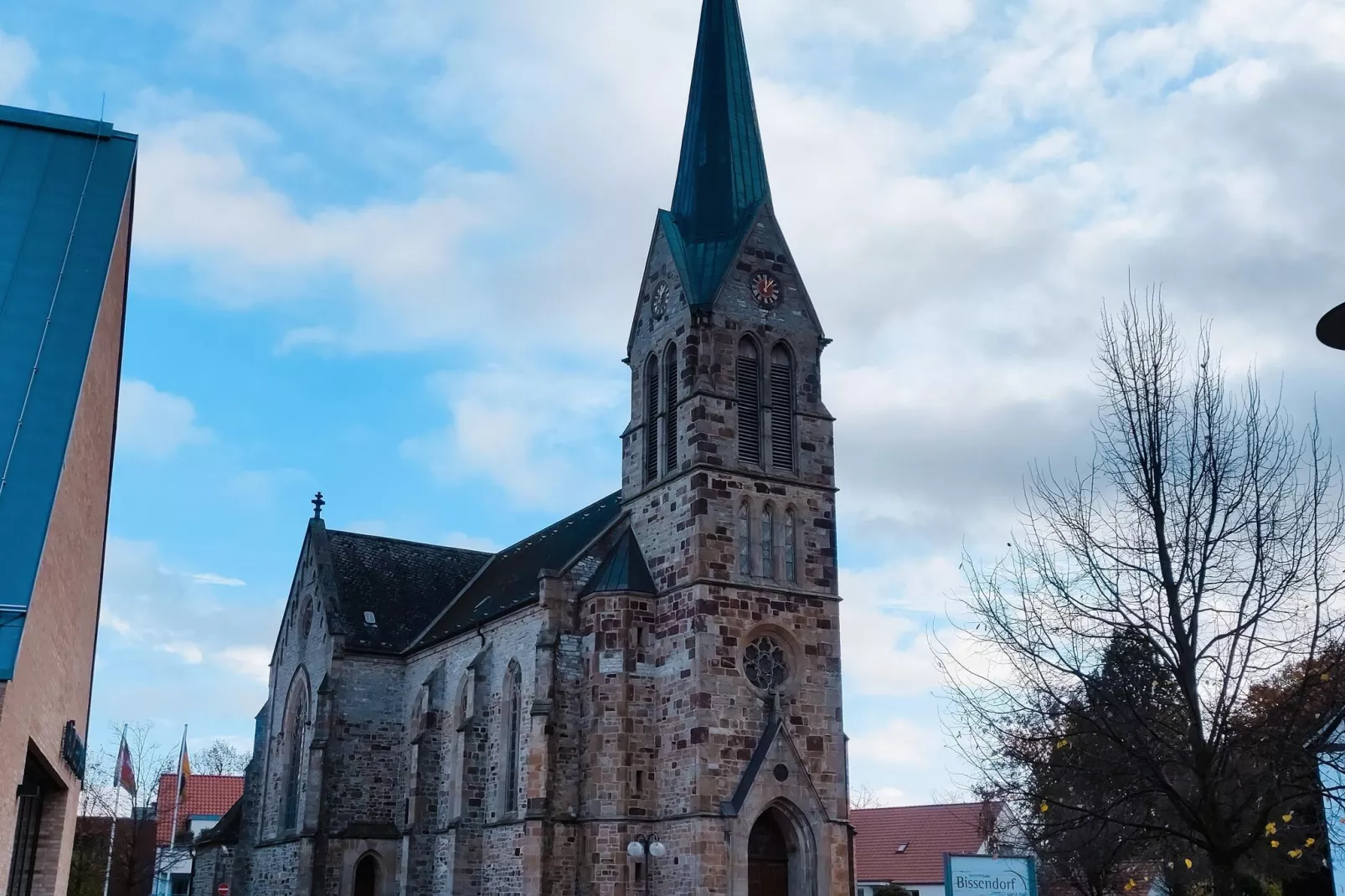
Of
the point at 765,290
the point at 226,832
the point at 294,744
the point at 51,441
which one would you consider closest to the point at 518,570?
the point at 294,744

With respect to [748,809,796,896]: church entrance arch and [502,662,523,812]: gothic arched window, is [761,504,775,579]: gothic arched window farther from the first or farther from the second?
[502,662,523,812]: gothic arched window

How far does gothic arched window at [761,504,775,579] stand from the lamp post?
7.30m

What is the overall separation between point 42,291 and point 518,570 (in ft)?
92.9

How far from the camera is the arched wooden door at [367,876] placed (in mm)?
42062

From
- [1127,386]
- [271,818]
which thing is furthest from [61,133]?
[271,818]

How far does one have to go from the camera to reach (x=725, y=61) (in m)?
40.5

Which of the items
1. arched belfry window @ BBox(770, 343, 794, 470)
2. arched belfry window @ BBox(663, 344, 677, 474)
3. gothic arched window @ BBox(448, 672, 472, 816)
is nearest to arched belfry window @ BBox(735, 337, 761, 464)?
arched belfry window @ BBox(770, 343, 794, 470)

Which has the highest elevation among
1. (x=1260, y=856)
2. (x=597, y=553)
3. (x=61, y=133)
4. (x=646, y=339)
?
(x=646, y=339)

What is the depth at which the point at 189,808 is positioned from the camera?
79.1m

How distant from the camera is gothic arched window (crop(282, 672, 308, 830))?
46250 millimetres

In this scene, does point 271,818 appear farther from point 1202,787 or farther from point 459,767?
point 1202,787

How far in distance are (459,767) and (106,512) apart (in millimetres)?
16626

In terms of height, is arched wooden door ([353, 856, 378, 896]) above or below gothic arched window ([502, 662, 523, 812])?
below

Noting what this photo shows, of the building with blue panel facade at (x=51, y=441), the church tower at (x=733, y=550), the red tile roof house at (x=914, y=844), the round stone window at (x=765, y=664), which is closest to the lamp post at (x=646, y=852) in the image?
the church tower at (x=733, y=550)
